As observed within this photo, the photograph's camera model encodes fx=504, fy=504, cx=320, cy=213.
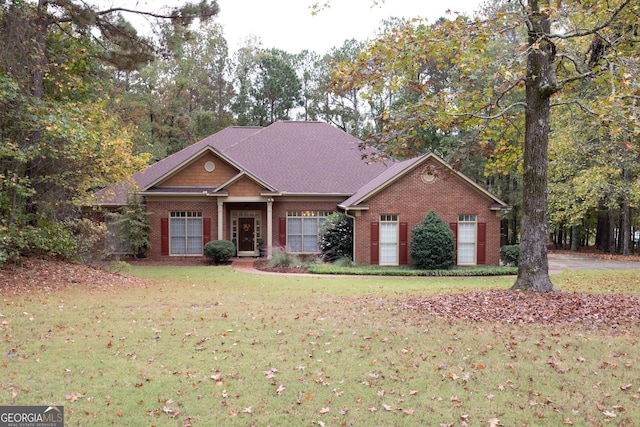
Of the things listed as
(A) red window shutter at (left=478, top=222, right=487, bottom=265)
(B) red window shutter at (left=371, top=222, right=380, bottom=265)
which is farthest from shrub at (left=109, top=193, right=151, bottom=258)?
(A) red window shutter at (left=478, top=222, right=487, bottom=265)

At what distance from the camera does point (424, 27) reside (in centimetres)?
934

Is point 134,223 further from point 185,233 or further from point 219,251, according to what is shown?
point 219,251

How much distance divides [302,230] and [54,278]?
41.8 ft

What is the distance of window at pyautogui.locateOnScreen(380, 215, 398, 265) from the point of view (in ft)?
71.2

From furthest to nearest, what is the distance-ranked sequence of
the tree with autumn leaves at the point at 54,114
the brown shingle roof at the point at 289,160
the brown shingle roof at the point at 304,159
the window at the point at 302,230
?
the brown shingle roof at the point at 304,159 → the window at the point at 302,230 → the brown shingle roof at the point at 289,160 → the tree with autumn leaves at the point at 54,114

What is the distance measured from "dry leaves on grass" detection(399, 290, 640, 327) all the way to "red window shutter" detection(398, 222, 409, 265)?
10.9m

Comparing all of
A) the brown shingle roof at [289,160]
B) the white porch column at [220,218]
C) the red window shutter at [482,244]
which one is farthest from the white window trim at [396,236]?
the white porch column at [220,218]

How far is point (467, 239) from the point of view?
22.0 metres

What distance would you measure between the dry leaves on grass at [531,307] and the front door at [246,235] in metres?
15.5

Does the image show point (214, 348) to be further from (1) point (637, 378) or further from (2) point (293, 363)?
(1) point (637, 378)

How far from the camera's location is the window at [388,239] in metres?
21.7

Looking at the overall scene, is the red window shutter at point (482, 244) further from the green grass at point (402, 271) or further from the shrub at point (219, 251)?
A: the shrub at point (219, 251)

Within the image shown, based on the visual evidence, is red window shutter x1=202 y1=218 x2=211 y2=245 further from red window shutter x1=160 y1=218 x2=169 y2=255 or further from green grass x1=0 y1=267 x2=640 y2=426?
green grass x1=0 y1=267 x2=640 y2=426

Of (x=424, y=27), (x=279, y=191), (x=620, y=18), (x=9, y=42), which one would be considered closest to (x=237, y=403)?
(x=424, y=27)
